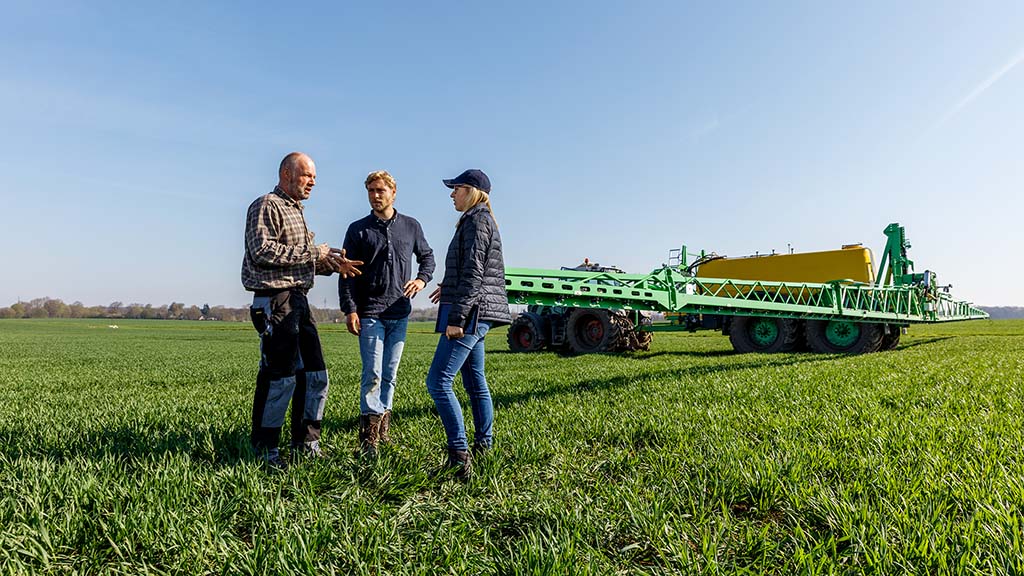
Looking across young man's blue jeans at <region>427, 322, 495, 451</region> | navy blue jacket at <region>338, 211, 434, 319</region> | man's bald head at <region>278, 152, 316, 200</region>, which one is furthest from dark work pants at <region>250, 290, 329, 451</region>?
young man's blue jeans at <region>427, 322, 495, 451</region>

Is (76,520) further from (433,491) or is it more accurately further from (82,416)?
(82,416)

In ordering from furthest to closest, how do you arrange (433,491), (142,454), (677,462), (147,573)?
(142,454), (677,462), (433,491), (147,573)

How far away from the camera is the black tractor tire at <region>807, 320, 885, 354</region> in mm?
11945

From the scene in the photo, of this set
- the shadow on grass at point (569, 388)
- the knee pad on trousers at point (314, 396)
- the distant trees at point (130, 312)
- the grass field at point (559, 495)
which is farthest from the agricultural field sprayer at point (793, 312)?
the distant trees at point (130, 312)

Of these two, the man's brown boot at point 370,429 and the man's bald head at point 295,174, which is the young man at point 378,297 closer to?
the man's brown boot at point 370,429

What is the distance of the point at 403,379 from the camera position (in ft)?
27.6

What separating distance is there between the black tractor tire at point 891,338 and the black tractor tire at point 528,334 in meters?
8.31

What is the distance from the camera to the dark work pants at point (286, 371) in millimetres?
3291

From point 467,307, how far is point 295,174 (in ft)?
4.61

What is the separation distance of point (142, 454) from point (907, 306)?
14.8 metres

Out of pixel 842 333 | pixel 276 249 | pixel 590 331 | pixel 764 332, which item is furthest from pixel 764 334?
pixel 276 249

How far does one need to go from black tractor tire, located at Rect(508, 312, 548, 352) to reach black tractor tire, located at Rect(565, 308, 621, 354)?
3.18 ft

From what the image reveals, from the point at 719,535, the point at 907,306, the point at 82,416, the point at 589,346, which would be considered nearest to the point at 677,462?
the point at 719,535

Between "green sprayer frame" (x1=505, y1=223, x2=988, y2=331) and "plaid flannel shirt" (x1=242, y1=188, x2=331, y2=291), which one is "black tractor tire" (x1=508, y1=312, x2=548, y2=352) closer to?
"green sprayer frame" (x1=505, y1=223, x2=988, y2=331)
